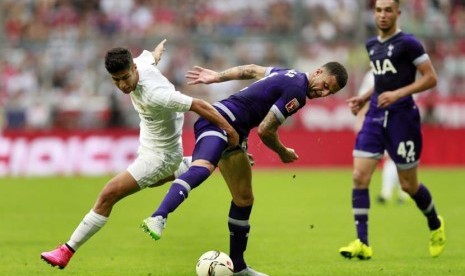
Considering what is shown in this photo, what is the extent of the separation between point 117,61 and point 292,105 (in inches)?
63.3

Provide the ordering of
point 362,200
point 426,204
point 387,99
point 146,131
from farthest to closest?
point 426,204
point 362,200
point 387,99
point 146,131

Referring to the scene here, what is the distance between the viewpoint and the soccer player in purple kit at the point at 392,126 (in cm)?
1153

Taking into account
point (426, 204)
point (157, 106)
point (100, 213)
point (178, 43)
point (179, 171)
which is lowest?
point (178, 43)

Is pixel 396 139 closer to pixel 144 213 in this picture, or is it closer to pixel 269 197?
pixel 144 213

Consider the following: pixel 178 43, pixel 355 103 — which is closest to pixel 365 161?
pixel 355 103

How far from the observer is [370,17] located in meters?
27.9

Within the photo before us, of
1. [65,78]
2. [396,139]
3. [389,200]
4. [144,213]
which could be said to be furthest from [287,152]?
[65,78]

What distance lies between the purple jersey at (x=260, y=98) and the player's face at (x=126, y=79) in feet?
2.74

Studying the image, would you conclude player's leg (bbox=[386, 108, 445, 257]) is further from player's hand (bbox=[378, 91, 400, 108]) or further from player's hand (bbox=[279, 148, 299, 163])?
player's hand (bbox=[279, 148, 299, 163])

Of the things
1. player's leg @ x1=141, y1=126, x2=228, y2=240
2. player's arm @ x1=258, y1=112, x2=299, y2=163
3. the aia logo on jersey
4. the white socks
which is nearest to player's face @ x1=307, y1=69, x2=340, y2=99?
the aia logo on jersey

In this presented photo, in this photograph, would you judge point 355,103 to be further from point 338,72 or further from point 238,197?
point 238,197

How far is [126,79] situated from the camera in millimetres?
9352

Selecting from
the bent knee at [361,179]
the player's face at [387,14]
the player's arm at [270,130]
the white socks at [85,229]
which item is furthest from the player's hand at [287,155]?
the player's face at [387,14]

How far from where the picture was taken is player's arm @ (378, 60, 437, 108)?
1111cm
